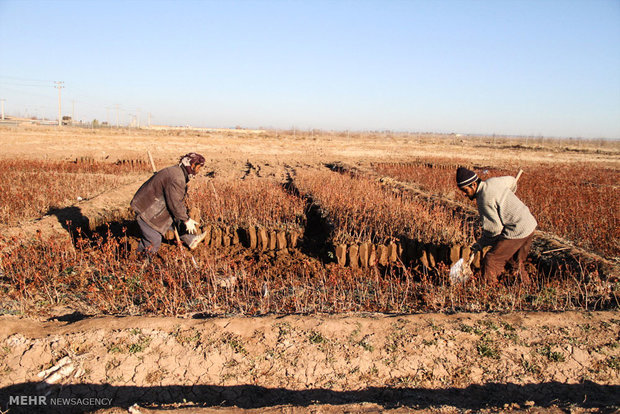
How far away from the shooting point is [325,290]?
13.4 feet

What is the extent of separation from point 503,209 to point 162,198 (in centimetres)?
404

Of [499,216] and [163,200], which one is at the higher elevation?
[499,216]

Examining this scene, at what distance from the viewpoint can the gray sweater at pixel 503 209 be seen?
13.5 ft

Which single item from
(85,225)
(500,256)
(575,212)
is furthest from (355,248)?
(575,212)

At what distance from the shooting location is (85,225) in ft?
23.2

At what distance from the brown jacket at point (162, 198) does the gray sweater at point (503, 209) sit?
345cm

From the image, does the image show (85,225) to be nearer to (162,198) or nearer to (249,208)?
(249,208)

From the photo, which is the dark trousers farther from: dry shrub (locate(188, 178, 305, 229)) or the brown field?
dry shrub (locate(188, 178, 305, 229))

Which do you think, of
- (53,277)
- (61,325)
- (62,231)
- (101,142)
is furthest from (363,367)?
(101,142)

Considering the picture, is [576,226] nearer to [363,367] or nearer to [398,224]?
[398,224]

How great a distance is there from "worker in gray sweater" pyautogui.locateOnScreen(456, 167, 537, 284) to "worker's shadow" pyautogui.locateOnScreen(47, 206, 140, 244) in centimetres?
→ 525

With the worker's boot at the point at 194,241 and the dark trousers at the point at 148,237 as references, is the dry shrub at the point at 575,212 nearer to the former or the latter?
the worker's boot at the point at 194,241

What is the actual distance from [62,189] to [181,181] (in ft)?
22.1

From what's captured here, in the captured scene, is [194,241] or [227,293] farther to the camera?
[194,241]
